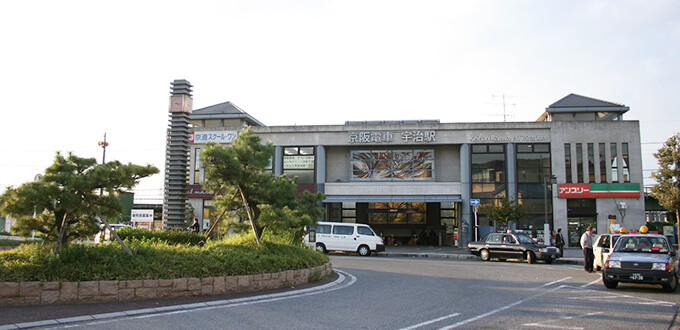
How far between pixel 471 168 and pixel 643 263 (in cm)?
2321

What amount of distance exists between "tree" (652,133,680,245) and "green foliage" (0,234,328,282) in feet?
72.9

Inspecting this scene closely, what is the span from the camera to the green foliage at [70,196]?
350 inches

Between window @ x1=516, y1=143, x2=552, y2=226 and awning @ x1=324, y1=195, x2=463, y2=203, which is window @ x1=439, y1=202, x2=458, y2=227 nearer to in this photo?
awning @ x1=324, y1=195, x2=463, y2=203

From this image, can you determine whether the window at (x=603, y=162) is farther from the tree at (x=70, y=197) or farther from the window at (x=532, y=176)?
the tree at (x=70, y=197)

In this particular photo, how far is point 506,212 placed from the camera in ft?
100

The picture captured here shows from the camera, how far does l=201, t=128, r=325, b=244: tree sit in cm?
1299

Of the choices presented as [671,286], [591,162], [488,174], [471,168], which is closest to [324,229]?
[471,168]

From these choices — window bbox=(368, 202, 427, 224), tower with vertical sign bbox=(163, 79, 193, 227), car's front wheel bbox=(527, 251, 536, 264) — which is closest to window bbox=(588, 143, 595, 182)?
window bbox=(368, 202, 427, 224)

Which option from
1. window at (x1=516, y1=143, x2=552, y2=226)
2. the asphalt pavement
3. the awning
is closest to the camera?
the asphalt pavement

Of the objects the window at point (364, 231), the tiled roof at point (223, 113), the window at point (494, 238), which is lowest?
the window at point (494, 238)

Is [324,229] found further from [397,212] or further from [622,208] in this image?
[622,208]

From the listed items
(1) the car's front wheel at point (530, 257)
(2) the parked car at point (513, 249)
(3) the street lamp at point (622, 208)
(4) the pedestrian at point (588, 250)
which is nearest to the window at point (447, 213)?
(3) the street lamp at point (622, 208)

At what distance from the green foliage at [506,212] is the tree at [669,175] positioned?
24.9ft

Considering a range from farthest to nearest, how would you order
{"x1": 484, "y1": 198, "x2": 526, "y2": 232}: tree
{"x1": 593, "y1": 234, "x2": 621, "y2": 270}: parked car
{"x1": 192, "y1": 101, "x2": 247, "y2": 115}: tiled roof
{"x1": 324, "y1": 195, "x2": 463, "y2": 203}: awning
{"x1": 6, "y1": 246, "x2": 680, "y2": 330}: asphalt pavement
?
{"x1": 192, "y1": 101, "x2": 247, "y2": 115}: tiled roof
{"x1": 324, "y1": 195, "x2": 463, "y2": 203}: awning
{"x1": 484, "y1": 198, "x2": 526, "y2": 232}: tree
{"x1": 593, "y1": 234, "x2": 621, "y2": 270}: parked car
{"x1": 6, "y1": 246, "x2": 680, "y2": 330}: asphalt pavement
